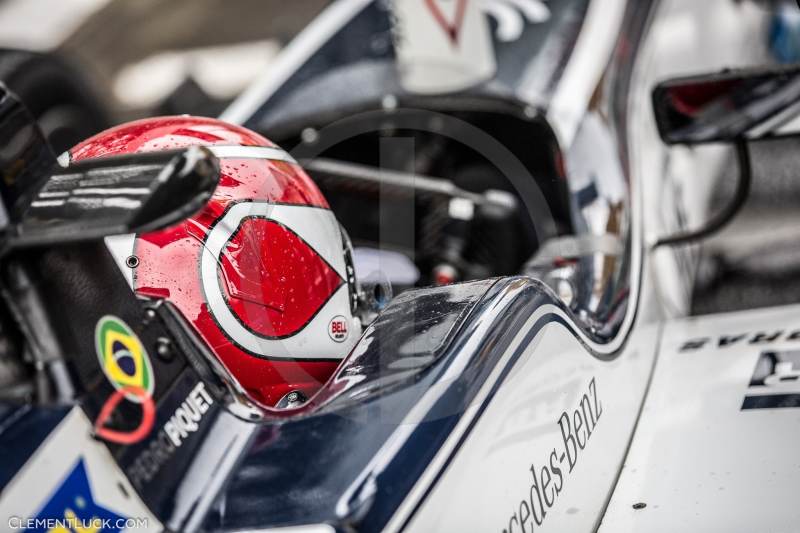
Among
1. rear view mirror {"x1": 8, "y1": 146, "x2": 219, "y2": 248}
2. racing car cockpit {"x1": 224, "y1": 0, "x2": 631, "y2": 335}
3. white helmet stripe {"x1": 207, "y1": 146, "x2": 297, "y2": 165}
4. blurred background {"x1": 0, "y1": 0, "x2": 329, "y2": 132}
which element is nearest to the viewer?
rear view mirror {"x1": 8, "y1": 146, "x2": 219, "y2": 248}

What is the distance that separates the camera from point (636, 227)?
1.56 m

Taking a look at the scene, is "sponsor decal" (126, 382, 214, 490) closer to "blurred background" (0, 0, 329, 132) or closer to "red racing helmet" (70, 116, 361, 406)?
"red racing helmet" (70, 116, 361, 406)

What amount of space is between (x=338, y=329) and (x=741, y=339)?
0.62 metres

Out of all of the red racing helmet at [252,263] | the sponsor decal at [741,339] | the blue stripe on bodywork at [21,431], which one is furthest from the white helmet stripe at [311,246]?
the sponsor decal at [741,339]

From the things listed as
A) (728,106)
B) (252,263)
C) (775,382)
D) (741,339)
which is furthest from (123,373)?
(728,106)

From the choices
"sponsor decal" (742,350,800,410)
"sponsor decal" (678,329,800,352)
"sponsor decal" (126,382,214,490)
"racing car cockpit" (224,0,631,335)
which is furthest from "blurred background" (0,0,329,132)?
"sponsor decal" (126,382,214,490)

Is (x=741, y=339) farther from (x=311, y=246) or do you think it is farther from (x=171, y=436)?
(x=171, y=436)

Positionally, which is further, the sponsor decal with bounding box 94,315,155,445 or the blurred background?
the blurred background

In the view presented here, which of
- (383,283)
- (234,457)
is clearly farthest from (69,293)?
(383,283)

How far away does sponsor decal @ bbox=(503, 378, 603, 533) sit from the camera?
2.96 ft

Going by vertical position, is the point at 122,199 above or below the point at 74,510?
above

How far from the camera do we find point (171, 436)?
77 cm

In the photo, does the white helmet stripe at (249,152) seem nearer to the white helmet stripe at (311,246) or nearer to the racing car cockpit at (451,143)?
the white helmet stripe at (311,246)

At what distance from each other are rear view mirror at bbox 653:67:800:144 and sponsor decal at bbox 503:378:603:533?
2.10ft
